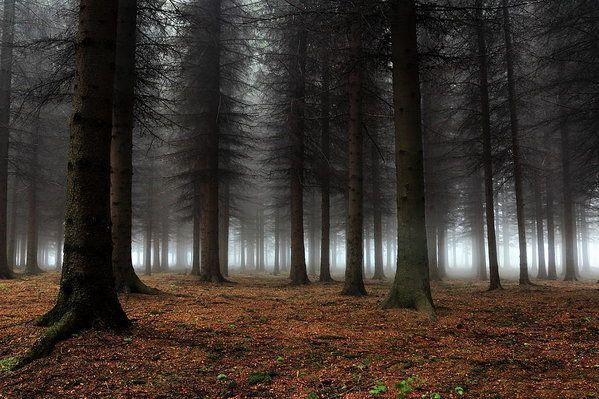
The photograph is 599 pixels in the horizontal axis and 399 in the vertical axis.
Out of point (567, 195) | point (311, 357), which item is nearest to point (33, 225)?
point (311, 357)

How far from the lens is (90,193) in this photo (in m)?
4.84

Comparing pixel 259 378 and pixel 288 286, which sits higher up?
pixel 259 378

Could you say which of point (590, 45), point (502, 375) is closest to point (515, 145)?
point (590, 45)

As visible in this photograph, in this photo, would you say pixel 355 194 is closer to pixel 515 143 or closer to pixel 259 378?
pixel 515 143

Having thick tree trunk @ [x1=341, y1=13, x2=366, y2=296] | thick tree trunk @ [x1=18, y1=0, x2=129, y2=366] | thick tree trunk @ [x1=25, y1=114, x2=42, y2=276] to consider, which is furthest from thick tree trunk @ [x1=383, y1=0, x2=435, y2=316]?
thick tree trunk @ [x1=25, y1=114, x2=42, y2=276]

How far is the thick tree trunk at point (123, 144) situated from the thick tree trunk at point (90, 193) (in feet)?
14.8

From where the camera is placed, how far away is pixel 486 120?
14.0m

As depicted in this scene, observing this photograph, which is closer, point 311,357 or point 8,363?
point 8,363

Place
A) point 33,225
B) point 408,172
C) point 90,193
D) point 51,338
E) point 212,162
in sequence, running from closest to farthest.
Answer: point 51,338
point 90,193
point 408,172
point 212,162
point 33,225

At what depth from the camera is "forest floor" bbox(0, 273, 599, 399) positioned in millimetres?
3404

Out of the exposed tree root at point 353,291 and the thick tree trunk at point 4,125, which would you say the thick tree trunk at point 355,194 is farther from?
the thick tree trunk at point 4,125

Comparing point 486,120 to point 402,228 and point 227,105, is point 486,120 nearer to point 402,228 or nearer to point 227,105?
point 402,228

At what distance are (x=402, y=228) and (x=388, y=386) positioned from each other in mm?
4526

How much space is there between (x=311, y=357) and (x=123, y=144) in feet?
24.0
